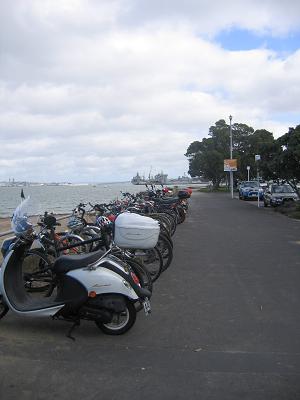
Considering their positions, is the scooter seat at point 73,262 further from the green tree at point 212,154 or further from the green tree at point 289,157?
the green tree at point 212,154

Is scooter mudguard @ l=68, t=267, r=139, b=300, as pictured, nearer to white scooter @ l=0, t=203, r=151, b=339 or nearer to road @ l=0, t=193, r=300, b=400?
white scooter @ l=0, t=203, r=151, b=339

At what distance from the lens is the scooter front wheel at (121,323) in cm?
518

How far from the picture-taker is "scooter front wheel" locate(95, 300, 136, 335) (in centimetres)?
518

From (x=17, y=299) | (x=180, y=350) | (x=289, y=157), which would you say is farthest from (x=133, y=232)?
(x=289, y=157)

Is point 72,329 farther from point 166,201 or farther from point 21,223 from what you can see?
point 166,201

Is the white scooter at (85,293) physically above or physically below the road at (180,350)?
above

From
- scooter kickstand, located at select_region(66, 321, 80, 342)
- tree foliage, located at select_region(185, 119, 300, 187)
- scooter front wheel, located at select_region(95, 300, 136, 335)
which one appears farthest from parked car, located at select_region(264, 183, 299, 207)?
scooter kickstand, located at select_region(66, 321, 80, 342)

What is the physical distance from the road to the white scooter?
0.76 ft

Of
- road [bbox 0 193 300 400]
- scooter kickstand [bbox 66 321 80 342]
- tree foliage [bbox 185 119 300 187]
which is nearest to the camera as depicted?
road [bbox 0 193 300 400]

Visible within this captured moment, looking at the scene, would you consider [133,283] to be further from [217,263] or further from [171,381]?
[217,263]

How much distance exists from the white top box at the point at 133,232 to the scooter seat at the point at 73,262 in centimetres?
82

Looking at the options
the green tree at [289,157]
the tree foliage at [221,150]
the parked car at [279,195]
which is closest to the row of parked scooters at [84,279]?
the green tree at [289,157]

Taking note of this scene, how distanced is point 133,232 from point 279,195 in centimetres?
2326

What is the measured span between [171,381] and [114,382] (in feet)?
1.59
